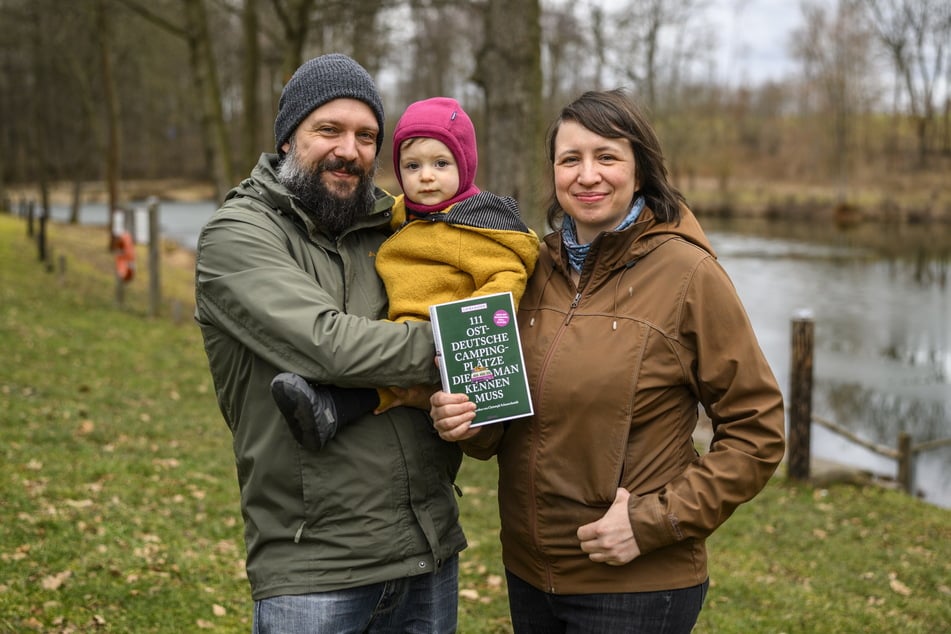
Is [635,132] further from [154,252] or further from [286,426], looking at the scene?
[154,252]

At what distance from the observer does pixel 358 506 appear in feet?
7.66

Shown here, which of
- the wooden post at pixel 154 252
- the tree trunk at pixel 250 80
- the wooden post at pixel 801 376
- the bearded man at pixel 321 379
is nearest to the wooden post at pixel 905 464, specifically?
the wooden post at pixel 801 376

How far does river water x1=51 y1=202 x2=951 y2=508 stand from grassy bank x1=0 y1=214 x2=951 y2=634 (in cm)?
313

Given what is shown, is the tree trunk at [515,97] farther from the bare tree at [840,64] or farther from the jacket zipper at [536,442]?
the bare tree at [840,64]

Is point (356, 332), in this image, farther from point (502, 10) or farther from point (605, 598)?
point (502, 10)

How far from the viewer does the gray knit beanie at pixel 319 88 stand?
2.54 metres

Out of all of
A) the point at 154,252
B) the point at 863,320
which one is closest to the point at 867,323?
the point at 863,320

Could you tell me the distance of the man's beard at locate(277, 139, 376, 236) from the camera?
2.52 metres

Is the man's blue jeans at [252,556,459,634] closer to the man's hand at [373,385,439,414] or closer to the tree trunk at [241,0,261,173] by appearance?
the man's hand at [373,385,439,414]

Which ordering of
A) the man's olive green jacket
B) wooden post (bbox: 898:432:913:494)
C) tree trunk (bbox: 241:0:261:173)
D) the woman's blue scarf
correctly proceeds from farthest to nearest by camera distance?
1. tree trunk (bbox: 241:0:261:173)
2. wooden post (bbox: 898:432:913:494)
3. the woman's blue scarf
4. the man's olive green jacket

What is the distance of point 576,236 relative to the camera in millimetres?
2621

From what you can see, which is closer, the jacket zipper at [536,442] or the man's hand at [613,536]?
the man's hand at [613,536]

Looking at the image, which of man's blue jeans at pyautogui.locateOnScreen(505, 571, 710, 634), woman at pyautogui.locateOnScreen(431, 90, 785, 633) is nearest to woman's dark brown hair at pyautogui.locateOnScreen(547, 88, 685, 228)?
woman at pyautogui.locateOnScreen(431, 90, 785, 633)

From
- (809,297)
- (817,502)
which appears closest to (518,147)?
(817,502)
